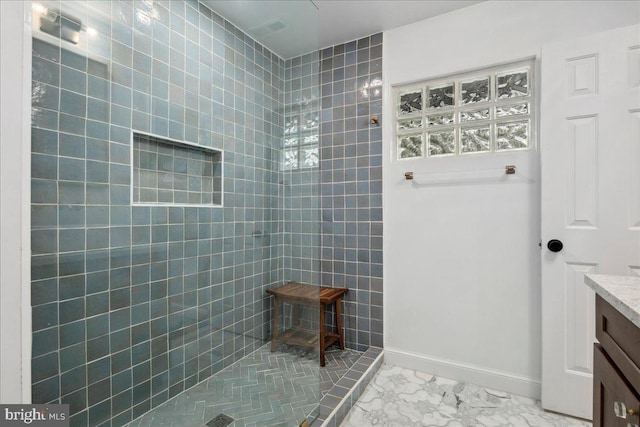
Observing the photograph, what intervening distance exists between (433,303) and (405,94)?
1470 mm

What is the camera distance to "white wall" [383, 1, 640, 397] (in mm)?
1670

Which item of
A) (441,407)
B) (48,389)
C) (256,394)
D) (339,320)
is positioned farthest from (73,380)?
(441,407)

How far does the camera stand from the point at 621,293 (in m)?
0.76

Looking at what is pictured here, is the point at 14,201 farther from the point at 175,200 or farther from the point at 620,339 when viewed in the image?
the point at 620,339

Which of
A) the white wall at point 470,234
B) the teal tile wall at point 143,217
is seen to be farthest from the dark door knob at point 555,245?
the teal tile wall at point 143,217

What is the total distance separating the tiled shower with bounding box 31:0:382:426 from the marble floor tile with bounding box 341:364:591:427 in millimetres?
404

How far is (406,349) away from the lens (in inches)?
80.0

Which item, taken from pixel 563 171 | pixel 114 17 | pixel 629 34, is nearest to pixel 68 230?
pixel 114 17

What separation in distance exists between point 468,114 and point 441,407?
69.2 inches

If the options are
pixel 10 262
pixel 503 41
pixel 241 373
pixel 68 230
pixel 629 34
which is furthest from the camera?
→ pixel 503 41

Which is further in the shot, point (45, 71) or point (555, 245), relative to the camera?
point (555, 245)

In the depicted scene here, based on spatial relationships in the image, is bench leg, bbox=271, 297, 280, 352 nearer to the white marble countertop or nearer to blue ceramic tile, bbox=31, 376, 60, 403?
blue ceramic tile, bbox=31, 376, 60, 403

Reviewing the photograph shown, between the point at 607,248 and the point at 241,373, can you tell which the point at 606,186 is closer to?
the point at 607,248

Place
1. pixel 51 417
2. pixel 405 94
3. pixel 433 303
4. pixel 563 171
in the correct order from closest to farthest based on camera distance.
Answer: pixel 51 417 → pixel 563 171 → pixel 433 303 → pixel 405 94
